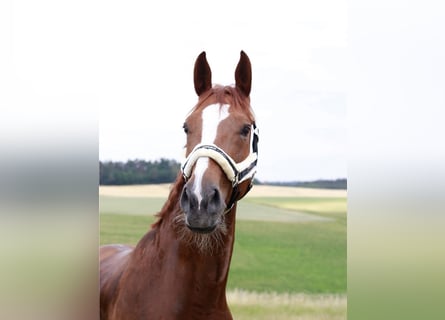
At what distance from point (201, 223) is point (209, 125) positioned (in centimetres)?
36

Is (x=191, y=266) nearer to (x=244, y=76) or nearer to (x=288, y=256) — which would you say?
(x=244, y=76)

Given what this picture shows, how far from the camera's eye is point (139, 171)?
3.07m

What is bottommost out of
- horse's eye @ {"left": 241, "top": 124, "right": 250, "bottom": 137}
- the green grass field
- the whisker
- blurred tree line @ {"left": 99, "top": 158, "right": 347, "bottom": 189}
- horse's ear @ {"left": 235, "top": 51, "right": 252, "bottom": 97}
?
the green grass field

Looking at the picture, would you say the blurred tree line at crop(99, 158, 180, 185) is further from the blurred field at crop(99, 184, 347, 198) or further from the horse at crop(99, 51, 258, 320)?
the horse at crop(99, 51, 258, 320)

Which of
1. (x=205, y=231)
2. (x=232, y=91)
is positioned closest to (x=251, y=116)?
(x=232, y=91)

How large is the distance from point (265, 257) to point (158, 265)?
0.99 meters

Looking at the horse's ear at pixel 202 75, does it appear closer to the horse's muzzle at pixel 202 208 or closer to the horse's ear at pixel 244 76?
the horse's ear at pixel 244 76

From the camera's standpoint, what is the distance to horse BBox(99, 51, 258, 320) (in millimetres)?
1840

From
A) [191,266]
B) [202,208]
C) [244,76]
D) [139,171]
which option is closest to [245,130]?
[244,76]

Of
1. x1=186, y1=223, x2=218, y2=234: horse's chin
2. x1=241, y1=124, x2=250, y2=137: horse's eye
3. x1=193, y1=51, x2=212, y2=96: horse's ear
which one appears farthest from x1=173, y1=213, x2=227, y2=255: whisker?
x1=193, y1=51, x2=212, y2=96: horse's ear

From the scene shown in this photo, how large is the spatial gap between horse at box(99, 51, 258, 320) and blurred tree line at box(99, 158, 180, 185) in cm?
88
